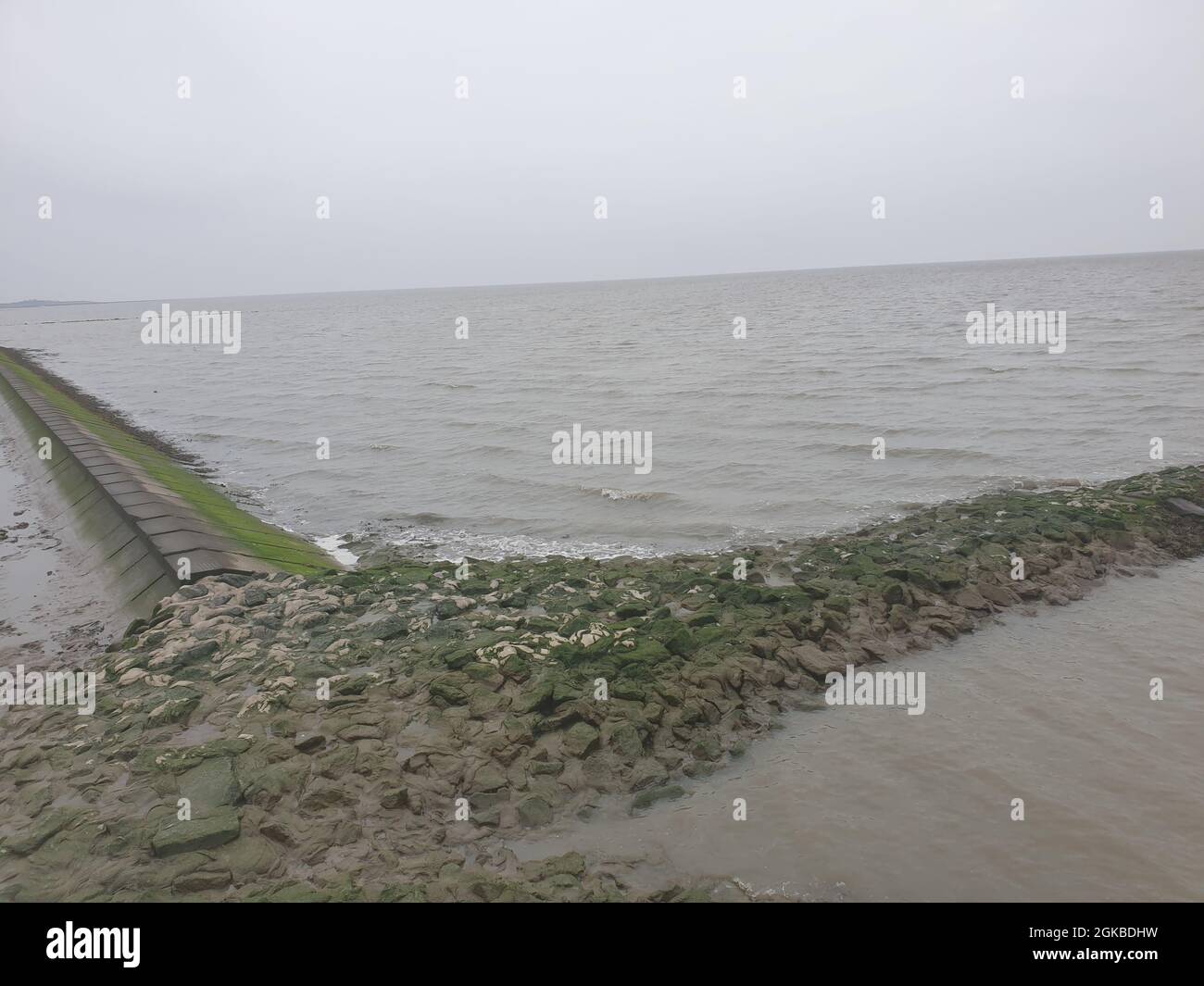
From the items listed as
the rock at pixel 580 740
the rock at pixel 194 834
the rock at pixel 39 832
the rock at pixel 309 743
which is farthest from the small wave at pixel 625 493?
the rock at pixel 39 832

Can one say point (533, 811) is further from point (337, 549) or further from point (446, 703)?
point (337, 549)

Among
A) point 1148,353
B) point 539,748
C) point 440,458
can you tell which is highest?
point 1148,353

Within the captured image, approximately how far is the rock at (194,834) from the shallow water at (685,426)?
328 inches

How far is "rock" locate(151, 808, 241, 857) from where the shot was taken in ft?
17.6

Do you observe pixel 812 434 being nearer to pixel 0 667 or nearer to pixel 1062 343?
pixel 0 667

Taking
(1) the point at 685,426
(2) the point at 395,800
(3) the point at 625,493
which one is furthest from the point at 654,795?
(1) the point at 685,426

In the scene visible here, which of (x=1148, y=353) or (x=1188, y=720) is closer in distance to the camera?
(x=1188, y=720)

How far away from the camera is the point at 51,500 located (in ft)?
56.4

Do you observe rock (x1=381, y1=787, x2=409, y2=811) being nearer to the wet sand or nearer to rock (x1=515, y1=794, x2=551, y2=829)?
rock (x1=515, y1=794, x2=551, y2=829)

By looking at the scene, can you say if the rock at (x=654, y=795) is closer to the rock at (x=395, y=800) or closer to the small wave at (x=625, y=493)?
the rock at (x=395, y=800)

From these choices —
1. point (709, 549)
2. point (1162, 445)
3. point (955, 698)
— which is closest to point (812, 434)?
point (1162, 445)

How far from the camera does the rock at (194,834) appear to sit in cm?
536

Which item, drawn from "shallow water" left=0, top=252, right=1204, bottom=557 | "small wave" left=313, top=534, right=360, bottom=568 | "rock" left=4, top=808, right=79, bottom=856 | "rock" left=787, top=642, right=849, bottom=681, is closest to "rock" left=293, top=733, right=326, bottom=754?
"rock" left=4, top=808, right=79, bottom=856
